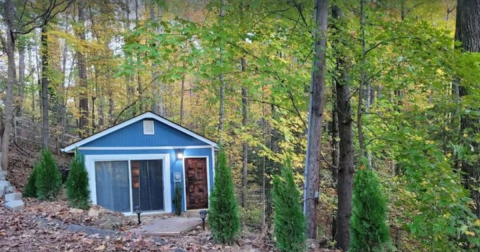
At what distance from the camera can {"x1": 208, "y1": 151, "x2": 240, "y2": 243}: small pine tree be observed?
436 centimetres

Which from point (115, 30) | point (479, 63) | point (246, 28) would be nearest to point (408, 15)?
point (479, 63)

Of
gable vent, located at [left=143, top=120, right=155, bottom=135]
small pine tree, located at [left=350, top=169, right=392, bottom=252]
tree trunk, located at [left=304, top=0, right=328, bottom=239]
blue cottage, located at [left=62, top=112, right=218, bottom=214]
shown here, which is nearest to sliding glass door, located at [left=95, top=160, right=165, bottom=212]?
blue cottage, located at [left=62, top=112, right=218, bottom=214]

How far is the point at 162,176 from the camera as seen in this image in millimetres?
8914

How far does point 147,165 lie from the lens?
8844 millimetres

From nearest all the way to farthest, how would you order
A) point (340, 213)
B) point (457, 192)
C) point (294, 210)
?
point (457, 192)
point (294, 210)
point (340, 213)

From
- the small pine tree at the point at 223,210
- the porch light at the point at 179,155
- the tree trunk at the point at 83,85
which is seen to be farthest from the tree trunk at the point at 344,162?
the tree trunk at the point at 83,85

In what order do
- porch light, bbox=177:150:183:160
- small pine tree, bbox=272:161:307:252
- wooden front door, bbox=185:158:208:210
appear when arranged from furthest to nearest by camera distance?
wooden front door, bbox=185:158:208:210 < porch light, bbox=177:150:183:160 < small pine tree, bbox=272:161:307:252

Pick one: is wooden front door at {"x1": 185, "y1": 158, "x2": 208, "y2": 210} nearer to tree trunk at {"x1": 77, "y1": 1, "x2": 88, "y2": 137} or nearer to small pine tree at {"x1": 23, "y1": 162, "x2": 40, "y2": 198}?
small pine tree at {"x1": 23, "y1": 162, "x2": 40, "y2": 198}

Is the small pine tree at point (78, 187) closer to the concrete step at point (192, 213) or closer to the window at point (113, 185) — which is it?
the window at point (113, 185)

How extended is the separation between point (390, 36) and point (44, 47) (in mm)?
10742

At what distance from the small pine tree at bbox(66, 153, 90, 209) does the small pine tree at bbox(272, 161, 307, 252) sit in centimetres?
425

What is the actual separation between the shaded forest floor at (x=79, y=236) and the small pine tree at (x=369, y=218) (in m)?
→ 0.73

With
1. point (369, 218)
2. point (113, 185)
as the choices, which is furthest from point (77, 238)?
point (113, 185)

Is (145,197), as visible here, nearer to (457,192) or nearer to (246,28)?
(246,28)
